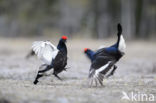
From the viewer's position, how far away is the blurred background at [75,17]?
4719 centimetres

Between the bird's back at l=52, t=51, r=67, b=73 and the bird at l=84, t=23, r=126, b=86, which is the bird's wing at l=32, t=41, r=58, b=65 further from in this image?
the bird at l=84, t=23, r=126, b=86

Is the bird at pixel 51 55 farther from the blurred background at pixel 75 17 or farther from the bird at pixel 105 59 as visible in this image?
the blurred background at pixel 75 17

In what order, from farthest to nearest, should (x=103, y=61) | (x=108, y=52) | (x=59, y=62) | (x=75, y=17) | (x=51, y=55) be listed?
(x=75, y=17)
(x=51, y=55)
(x=59, y=62)
(x=108, y=52)
(x=103, y=61)

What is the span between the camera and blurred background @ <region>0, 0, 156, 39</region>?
47.2 meters

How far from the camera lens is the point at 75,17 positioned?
50469mm

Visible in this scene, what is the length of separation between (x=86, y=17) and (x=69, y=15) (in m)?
1.73

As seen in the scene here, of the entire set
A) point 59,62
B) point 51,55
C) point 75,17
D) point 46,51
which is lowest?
point 59,62

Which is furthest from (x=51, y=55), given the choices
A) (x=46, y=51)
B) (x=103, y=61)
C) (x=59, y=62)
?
(x=103, y=61)

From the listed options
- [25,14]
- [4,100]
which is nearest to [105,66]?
[4,100]

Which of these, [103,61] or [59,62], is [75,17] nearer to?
[59,62]

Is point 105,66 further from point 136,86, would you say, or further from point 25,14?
point 25,14

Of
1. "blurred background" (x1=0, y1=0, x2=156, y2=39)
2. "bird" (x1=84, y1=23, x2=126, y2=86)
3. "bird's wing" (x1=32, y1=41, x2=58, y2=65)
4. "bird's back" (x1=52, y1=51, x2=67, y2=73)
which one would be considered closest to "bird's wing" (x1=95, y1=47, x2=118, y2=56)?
"bird" (x1=84, y1=23, x2=126, y2=86)

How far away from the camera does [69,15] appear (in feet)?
167

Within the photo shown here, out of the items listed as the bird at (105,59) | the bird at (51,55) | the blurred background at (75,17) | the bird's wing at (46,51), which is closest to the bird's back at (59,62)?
the bird at (51,55)
